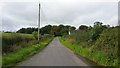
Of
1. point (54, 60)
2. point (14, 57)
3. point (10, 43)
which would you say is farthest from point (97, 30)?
point (10, 43)

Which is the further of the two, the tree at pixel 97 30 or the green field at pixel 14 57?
the tree at pixel 97 30

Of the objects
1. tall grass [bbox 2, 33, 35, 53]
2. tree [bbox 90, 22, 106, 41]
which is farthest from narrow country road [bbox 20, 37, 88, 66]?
tree [bbox 90, 22, 106, 41]

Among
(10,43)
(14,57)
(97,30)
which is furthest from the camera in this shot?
(10,43)

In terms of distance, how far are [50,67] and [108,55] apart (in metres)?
4.22

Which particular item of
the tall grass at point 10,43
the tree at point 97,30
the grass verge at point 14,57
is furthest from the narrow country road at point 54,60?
the tree at point 97,30

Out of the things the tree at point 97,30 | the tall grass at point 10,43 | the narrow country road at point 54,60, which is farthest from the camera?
the tree at point 97,30

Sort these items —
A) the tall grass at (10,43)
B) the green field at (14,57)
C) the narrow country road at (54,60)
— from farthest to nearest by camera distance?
the tall grass at (10,43), the narrow country road at (54,60), the green field at (14,57)

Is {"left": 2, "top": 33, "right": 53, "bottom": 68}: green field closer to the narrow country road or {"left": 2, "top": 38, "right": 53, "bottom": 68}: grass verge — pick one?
{"left": 2, "top": 38, "right": 53, "bottom": 68}: grass verge

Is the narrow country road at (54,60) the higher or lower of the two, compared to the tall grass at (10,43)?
lower

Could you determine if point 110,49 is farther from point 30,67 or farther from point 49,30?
point 49,30

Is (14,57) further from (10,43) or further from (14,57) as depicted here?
(10,43)

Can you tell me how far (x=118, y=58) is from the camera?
47.4 ft

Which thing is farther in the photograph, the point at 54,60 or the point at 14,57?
the point at 14,57

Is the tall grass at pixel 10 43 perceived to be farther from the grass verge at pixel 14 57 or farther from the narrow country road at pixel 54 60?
the narrow country road at pixel 54 60
